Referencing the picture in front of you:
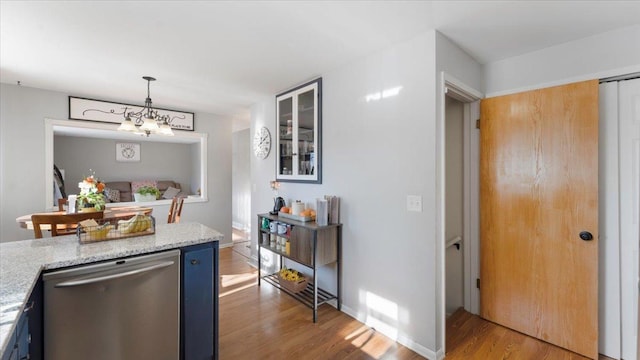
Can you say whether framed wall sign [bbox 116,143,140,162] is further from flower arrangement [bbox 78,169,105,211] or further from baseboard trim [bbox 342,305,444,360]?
baseboard trim [bbox 342,305,444,360]

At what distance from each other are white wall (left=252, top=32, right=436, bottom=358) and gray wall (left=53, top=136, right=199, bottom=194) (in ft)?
15.8

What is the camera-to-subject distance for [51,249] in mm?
1601

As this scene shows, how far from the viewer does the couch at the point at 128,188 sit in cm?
525

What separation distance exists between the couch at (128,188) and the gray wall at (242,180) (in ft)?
4.40

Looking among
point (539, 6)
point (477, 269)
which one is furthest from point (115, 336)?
point (539, 6)

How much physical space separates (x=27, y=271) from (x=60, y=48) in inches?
81.5

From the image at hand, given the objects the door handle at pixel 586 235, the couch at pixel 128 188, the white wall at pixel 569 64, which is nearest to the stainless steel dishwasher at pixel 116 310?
the door handle at pixel 586 235

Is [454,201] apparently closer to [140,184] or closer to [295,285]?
[295,285]

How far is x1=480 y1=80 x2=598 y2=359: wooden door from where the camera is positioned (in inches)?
82.6

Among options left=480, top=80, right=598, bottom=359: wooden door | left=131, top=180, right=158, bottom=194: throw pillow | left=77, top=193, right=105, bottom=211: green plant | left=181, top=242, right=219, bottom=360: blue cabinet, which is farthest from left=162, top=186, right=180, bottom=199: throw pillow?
left=480, top=80, right=598, bottom=359: wooden door

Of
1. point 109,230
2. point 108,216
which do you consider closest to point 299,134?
point 109,230

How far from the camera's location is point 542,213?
230 cm

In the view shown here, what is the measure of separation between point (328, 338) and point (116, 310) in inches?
61.7

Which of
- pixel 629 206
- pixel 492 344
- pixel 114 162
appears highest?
pixel 114 162
